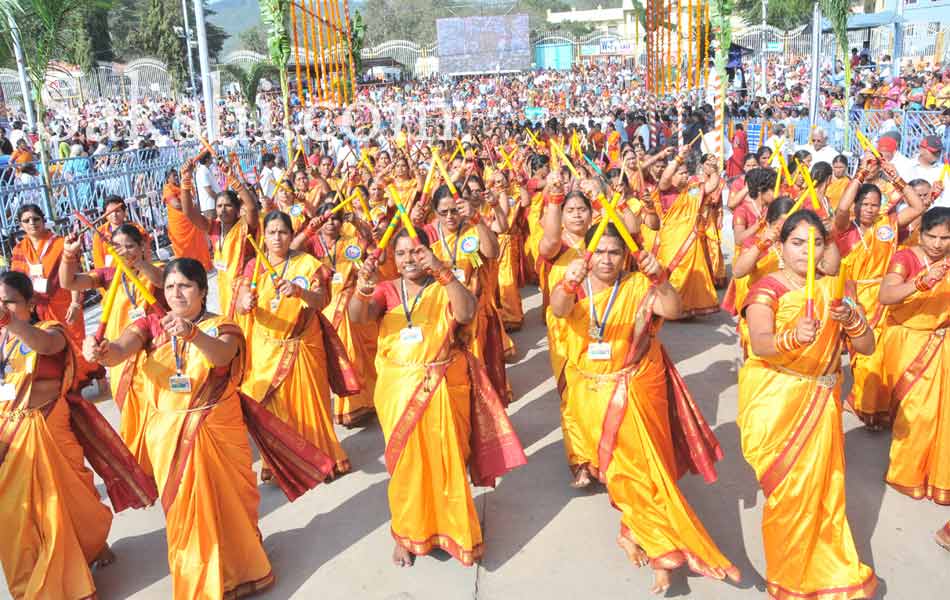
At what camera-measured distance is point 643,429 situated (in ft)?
11.6

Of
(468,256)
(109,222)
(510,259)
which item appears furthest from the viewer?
(510,259)

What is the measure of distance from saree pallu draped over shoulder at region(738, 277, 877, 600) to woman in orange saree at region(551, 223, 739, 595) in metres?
0.29

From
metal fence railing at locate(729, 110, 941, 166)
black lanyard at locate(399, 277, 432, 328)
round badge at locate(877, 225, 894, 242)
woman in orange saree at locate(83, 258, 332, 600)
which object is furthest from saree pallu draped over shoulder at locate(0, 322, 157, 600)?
metal fence railing at locate(729, 110, 941, 166)

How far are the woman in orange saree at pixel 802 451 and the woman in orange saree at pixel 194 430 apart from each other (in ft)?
7.16

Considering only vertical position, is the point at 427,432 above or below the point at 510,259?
below

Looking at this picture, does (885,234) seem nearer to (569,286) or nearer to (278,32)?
(569,286)

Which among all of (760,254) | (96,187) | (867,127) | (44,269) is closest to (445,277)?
(760,254)

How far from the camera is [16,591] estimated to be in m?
3.41

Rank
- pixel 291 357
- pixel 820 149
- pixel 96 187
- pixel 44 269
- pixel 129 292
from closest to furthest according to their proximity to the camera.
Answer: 1. pixel 291 357
2. pixel 129 292
3. pixel 44 269
4. pixel 820 149
5. pixel 96 187

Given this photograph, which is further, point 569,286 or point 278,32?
point 278,32

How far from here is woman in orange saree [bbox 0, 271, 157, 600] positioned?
3326mm

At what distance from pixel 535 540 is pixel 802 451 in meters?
1.38

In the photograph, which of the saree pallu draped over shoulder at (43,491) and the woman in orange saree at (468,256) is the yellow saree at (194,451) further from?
the woman in orange saree at (468,256)

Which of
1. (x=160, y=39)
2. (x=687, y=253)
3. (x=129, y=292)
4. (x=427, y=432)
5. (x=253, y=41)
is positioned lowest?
(x=427, y=432)
